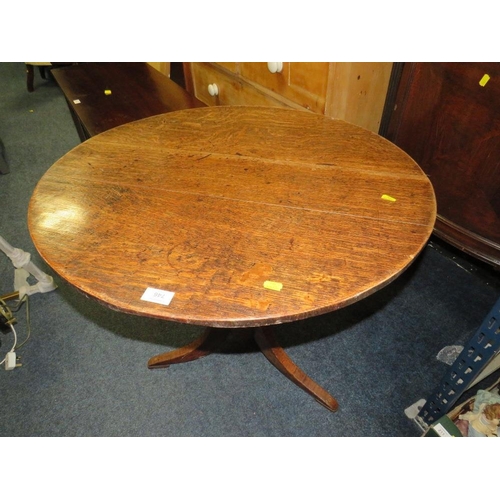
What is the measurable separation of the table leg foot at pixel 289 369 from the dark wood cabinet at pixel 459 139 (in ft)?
2.32

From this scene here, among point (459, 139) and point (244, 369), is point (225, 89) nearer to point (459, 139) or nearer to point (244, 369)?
point (459, 139)

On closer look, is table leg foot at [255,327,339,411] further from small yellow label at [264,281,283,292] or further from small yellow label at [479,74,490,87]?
small yellow label at [479,74,490,87]

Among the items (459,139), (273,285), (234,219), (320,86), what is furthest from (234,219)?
(320,86)

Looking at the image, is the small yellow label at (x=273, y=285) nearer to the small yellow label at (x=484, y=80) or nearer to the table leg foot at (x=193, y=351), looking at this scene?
the table leg foot at (x=193, y=351)

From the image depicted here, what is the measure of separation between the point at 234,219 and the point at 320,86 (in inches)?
40.0

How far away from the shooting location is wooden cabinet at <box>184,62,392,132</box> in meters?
1.54

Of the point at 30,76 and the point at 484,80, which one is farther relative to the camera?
the point at 30,76

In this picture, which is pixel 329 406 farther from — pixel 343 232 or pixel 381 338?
pixel 343 232

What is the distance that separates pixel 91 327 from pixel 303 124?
1252 millimetres

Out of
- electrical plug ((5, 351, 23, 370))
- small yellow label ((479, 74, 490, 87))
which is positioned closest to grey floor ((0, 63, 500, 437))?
electrical plug ((5, 351, 23, 370))

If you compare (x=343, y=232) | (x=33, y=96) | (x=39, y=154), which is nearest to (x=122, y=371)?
(x=343, y=232)

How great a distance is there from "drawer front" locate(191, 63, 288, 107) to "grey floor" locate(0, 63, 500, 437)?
3.85 feet

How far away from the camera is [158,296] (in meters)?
0.69

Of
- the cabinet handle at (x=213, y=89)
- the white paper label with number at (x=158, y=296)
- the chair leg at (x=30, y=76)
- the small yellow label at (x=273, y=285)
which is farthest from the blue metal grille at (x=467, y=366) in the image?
the chair leg at (x=30, y=76)
